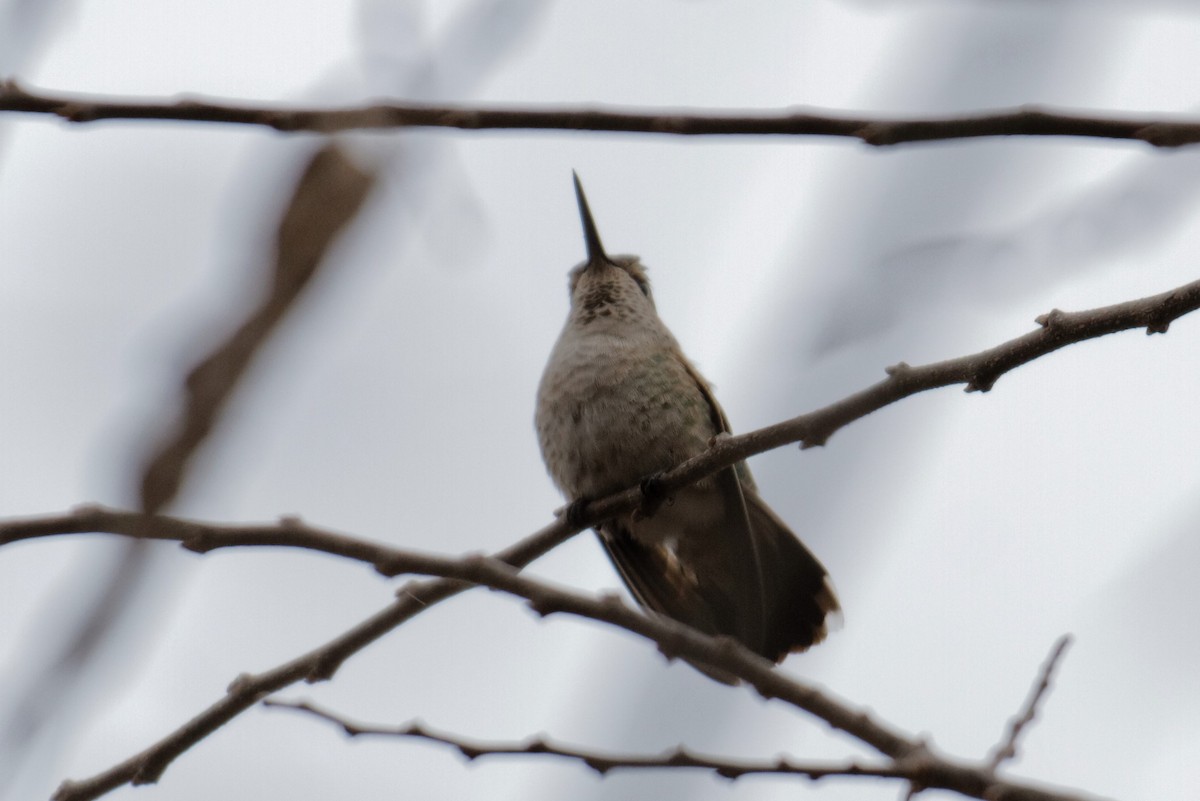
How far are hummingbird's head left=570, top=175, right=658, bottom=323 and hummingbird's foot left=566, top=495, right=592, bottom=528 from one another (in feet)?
4.98

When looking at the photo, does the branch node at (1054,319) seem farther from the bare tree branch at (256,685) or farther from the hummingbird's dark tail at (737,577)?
the hummingbird's dark tail at (737,577)

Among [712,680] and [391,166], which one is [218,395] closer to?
[391,166]

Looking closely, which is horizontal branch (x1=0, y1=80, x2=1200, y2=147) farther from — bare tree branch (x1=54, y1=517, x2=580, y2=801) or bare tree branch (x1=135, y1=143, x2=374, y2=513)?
bare tree branch (x1=54, y1=517, x2=580, y2=801)

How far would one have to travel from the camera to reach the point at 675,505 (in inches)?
226

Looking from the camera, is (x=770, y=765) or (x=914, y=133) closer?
(x=914, y=133)

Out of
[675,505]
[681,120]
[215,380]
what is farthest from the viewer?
[675,505]

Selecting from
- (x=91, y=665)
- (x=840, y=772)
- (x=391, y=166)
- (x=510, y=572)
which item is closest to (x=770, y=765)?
(x=840, y=772)

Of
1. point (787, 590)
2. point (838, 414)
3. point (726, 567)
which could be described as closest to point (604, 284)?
point (726, 567)

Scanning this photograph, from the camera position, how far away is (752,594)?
5664mm

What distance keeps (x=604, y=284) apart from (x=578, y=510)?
247 cm

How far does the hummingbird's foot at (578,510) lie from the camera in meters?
4.70

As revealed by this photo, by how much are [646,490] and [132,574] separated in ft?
13.4

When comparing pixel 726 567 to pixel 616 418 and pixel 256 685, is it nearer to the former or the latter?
pixel 616 418

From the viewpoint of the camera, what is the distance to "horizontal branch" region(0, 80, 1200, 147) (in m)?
1.73
